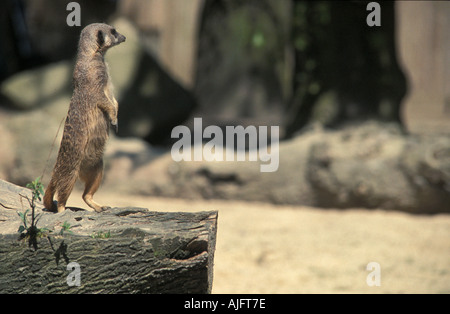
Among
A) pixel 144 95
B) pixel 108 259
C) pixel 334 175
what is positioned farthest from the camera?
pixel 144 95

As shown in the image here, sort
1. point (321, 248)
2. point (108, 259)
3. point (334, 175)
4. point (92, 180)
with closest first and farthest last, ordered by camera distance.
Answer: point (108, 259) → point (92, 180) → point (321, 248) → point (334, 175)

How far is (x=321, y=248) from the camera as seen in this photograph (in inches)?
167

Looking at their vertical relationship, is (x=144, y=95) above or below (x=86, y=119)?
above

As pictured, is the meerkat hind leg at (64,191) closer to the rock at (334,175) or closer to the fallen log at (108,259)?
the fallen log at (108,259)

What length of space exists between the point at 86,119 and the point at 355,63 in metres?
3.80

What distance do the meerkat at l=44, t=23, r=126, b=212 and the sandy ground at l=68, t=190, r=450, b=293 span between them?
1.24 meters

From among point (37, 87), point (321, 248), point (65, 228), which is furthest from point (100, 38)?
point (37, 87)

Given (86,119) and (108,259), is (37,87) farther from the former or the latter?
(108,259)

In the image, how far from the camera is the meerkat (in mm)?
2201

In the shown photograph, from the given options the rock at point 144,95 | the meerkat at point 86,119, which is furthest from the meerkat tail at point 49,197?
the rock at point 144,95

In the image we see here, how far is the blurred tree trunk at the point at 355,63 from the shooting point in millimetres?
5426

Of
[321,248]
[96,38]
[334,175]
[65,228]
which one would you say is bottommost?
[321,248]

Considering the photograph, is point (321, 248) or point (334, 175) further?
point (334, 175)

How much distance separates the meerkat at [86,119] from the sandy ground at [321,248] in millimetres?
1244
